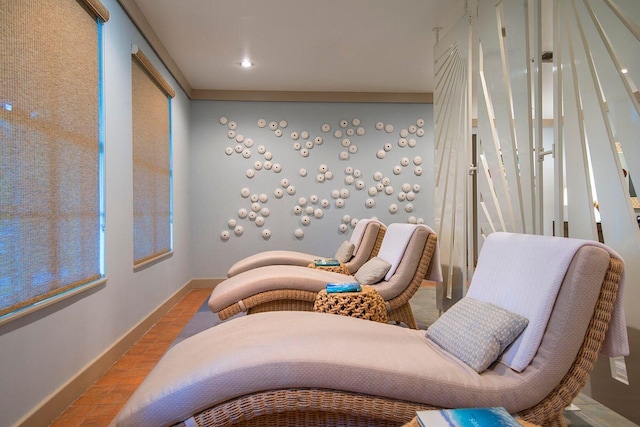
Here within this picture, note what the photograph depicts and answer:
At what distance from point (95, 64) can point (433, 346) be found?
2.60m

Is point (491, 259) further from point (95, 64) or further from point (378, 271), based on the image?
point (95, 64)

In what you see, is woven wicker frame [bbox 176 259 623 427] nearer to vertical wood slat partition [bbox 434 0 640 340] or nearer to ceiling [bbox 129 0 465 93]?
vertical wood slat partition [bbox 434 0 640 340]

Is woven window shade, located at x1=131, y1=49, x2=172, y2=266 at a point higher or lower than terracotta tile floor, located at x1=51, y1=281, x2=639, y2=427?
higher

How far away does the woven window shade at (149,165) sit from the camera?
373 cm

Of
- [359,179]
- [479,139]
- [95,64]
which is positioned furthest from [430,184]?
[95,64]

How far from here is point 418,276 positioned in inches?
121

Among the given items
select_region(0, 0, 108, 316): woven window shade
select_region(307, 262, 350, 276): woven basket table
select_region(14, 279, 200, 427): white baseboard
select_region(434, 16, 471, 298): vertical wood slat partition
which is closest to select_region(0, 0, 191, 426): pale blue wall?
select_region(14, 279, 200, 427): white baseboard

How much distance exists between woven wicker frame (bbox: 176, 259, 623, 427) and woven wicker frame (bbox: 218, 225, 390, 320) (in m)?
1.57

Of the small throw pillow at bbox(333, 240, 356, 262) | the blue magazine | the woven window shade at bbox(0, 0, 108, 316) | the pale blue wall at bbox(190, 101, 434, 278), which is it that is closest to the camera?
the blue magazine

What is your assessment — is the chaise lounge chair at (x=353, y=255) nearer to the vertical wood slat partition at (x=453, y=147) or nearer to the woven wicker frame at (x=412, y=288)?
the vertical wood slat partition at (x=453, y=147)

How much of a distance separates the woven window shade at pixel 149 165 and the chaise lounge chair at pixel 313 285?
113cm

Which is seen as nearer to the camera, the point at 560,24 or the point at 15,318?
the point at 15,318

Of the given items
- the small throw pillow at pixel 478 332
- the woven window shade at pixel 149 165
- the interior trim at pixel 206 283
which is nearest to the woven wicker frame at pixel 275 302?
the woven window shade at pixel 149 165

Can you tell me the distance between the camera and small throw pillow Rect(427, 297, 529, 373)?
4.79 feet
